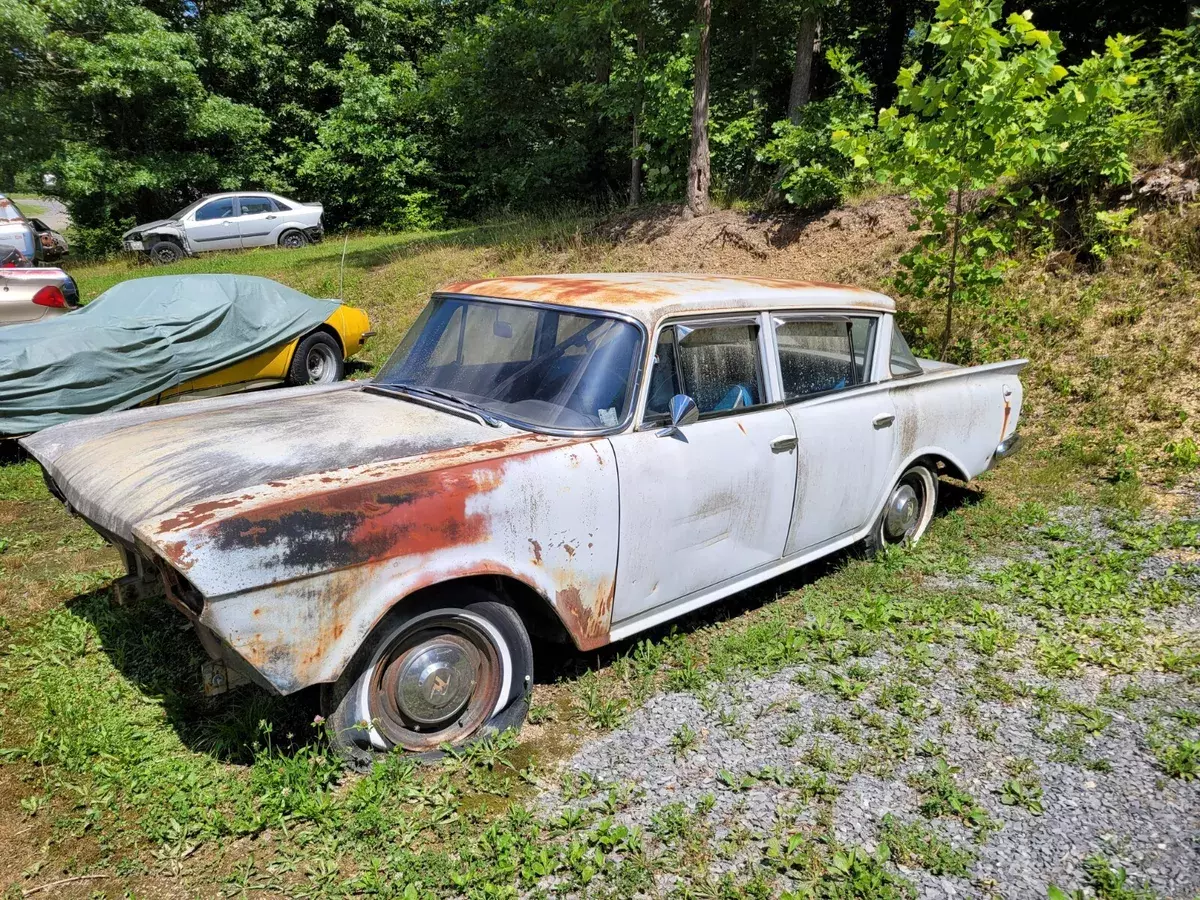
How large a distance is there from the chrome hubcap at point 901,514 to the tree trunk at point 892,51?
12.0 meters

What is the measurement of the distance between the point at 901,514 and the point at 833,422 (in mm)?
1196

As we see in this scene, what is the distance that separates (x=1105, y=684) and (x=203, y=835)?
3662mm

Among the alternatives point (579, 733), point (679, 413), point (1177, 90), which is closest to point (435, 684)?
point (579, 733)

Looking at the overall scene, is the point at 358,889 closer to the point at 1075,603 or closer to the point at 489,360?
the point at 489,360

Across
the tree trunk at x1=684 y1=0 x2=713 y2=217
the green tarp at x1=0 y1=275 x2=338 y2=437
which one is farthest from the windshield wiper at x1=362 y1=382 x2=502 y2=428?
the tree trunk at x1=684 y1=0 x2=713 y2=217

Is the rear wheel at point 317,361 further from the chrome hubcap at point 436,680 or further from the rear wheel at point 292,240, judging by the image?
the rear wheel at point 292,240

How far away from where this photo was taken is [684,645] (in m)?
3.87

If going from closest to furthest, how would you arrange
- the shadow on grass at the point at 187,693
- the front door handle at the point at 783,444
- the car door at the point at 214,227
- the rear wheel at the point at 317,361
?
the shadow on grass at the point at 187,693 < the front door handle at the point at 783,444 < the rear wheel at the point at 317,361 < the car door at the point at 214,227

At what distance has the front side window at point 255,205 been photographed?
1784 centimetres

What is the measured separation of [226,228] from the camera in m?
17.5

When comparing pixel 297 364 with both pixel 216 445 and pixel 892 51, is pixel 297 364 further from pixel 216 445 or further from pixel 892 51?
pixel 892 51

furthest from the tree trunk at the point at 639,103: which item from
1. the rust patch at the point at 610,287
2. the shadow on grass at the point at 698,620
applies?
the shadow on grass at the point at 698,620

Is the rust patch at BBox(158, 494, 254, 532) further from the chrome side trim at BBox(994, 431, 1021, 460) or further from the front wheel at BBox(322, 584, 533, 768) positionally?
the chrome side trim at BBox(994, 431, 1021, 460)

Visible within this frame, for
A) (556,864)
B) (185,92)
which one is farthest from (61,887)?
(185,92)
